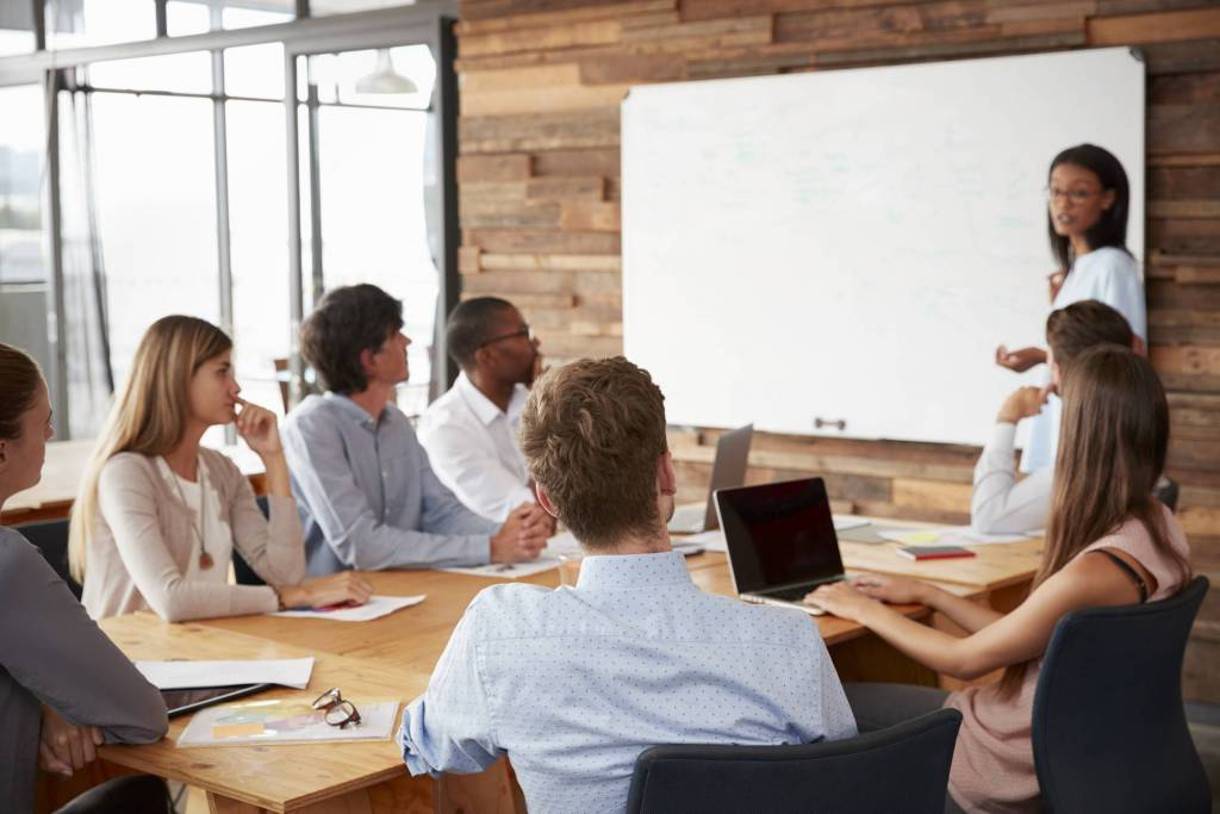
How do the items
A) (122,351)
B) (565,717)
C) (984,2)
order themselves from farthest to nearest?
(122,351)
(984,2)
(565,717)

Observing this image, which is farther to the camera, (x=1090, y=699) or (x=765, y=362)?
(x=765, y=362)

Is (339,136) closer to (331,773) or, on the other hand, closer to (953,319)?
(953,319)

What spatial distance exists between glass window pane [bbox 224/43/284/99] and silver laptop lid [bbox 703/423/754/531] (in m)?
3.90

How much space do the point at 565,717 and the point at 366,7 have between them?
5379 millimetres

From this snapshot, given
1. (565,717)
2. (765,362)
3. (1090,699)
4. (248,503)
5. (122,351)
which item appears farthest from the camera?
(122,351)

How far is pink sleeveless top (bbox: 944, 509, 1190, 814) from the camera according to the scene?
245cm

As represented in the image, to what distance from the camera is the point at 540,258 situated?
6109 mm

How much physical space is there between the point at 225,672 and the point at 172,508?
2.23 ft

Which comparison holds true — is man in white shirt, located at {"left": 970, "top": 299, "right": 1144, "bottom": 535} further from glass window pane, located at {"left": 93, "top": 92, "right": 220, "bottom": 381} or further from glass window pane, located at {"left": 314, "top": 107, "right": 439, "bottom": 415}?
glass window pane, located at {"left": 93, "top": 92, "right": 220, "bottom": 381}

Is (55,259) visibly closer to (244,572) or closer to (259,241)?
(259,241)

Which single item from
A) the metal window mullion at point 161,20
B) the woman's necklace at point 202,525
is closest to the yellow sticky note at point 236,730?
the woman's necklace at point 202,525

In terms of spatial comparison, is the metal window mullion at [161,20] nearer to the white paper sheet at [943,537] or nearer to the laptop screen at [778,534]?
the white paper sheet at [943,537]

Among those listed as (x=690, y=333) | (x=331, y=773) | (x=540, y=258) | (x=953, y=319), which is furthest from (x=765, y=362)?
(x=331, y=773)

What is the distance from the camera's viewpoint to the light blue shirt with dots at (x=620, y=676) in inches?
64.0
